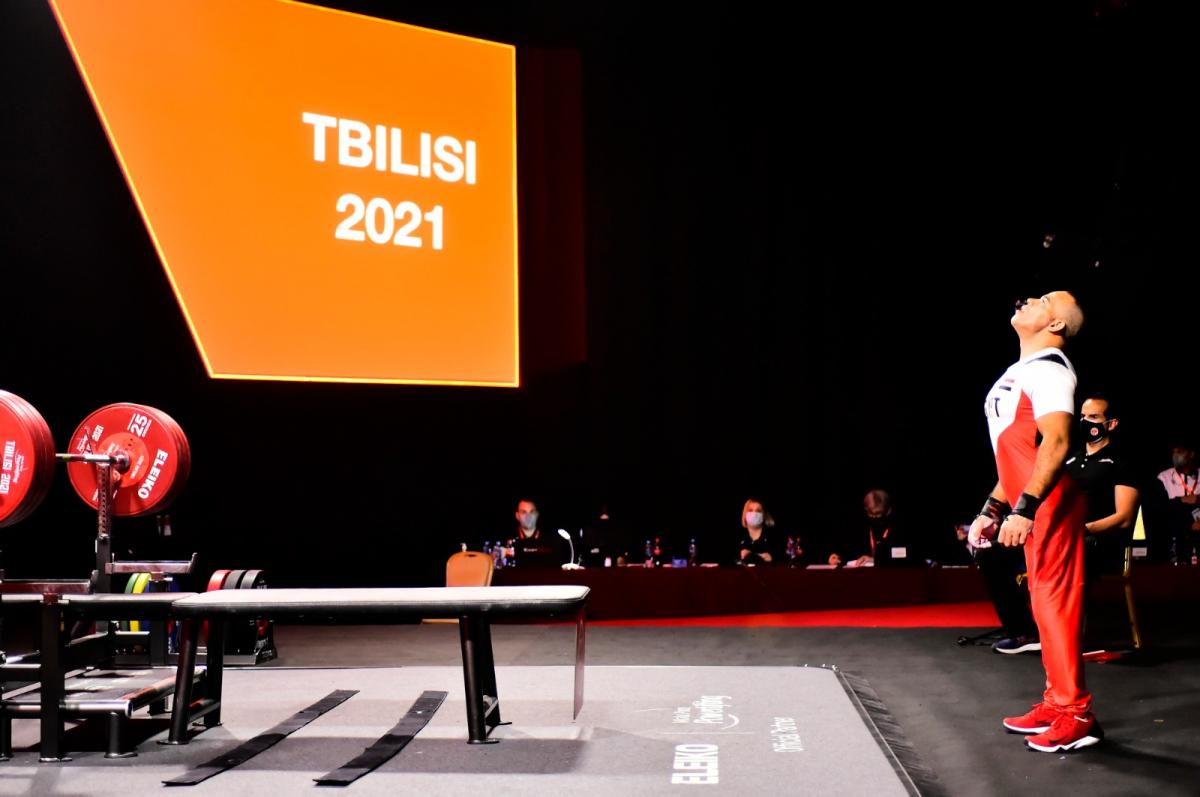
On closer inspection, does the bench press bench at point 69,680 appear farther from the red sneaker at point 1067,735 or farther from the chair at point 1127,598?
the chair at point 1127,598

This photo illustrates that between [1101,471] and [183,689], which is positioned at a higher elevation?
[1101,471]

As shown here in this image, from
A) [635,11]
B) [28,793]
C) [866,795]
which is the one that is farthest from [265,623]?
[635,11]

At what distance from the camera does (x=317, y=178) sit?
21.7ft

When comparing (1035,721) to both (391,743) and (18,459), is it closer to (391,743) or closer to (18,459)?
(391,743)

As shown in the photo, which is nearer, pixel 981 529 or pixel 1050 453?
pixel 1050 453

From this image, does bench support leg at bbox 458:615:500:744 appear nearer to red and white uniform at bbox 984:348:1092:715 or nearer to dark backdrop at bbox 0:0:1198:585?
red and white uniform at bbox 984:348:1092:715

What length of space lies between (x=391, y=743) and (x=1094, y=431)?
331cm

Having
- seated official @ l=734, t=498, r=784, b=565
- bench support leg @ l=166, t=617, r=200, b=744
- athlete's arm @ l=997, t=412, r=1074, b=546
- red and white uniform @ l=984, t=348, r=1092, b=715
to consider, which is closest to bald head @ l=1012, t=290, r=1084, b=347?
red and white uniform @ l=984, t=348, r=1092, b=715

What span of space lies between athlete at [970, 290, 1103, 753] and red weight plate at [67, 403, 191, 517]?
9.14 feet

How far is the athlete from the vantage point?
3.03 m

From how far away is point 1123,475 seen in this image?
4.59m

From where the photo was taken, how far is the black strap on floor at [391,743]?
270 cm

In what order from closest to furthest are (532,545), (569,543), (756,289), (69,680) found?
1. (69,680)
2. (532,545)
3. (569,543)
4. (756,289)

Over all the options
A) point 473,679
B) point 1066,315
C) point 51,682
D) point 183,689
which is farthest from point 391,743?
point 1066,315
